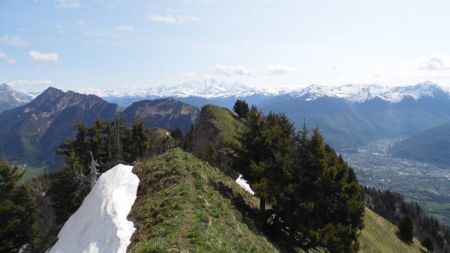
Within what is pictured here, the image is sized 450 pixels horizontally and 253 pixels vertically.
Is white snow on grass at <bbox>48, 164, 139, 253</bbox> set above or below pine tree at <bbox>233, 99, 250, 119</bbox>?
below

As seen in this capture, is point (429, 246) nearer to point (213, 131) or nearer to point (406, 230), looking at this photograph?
point (406, 230)

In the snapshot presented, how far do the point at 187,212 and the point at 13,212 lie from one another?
3332cm

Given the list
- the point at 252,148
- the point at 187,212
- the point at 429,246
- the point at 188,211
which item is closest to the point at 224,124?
the point at 252,148

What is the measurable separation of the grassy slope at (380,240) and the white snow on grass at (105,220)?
123 feet

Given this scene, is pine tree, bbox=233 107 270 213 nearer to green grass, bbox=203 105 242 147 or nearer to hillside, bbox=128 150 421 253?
hillside, bbox=128 150 421 253

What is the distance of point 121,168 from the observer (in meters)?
36.8

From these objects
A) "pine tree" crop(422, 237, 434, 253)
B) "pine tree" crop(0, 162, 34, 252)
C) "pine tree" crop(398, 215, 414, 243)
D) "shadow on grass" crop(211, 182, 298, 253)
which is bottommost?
"pine tree" crop(422, 237, 434, 253)

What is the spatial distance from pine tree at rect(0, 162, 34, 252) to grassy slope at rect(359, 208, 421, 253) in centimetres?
4457

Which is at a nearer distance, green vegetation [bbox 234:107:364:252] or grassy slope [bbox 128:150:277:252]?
grassy slope [bbox 128:150:277:252]

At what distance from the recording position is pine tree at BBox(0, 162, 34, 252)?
4912 cm

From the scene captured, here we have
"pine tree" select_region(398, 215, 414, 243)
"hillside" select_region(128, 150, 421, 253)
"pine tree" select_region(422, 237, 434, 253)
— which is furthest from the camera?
"pine tree" select_region(422, 237, 434, 253)

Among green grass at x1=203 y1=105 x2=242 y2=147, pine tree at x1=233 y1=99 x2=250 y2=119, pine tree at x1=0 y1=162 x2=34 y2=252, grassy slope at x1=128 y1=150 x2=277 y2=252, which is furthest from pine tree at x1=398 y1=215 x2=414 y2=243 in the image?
pine tree at x1=0 y1=162 x2=34 y2=252

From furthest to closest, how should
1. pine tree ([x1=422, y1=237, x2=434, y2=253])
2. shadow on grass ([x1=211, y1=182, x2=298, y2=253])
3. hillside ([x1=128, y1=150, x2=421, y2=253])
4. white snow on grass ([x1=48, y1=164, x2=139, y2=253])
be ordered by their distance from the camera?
pine tree ([x1=422, y1=237, x2=434, y2=253]) → shadow on grass ([x1=211, y1=182, x2=298, y2=253]) → white snow on grass ([x1=48, y1=164, x2=139, y2=253]) → hillside ([x1=128, y1=150, x2=421, y2=253])

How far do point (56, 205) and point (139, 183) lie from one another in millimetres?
34462
